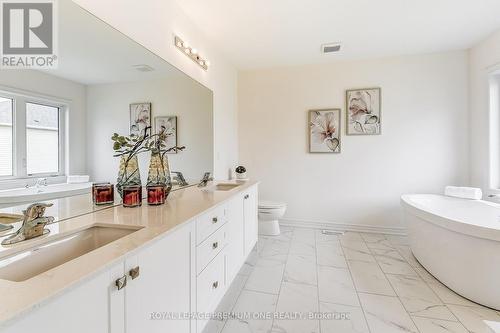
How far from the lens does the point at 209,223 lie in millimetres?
1511

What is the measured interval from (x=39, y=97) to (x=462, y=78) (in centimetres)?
433

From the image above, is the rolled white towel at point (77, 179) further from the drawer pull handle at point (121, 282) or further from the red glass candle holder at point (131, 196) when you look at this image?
the drawer pull handle at point (121, 282)

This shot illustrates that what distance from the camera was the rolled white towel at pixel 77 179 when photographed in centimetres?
131

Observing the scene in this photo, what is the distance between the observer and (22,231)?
0.88 meters

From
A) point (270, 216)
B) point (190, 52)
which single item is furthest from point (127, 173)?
point (270, 216)

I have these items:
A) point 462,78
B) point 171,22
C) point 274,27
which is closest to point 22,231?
point 171,22

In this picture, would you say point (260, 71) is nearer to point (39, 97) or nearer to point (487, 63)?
point (487, 63)

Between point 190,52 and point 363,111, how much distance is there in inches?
96.6

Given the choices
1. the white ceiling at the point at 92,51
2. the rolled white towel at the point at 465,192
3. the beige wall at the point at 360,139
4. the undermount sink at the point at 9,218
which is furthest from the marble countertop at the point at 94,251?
the rolled white towel at the point at 465,192

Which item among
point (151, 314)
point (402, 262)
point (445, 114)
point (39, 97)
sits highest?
point (445, 114)

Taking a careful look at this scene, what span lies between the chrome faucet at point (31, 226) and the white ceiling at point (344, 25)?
208 cm

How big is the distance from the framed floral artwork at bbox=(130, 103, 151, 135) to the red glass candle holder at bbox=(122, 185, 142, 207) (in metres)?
0.39

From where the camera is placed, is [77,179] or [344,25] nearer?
[77,179]

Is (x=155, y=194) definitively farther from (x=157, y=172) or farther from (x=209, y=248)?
(x=209, y=248)
